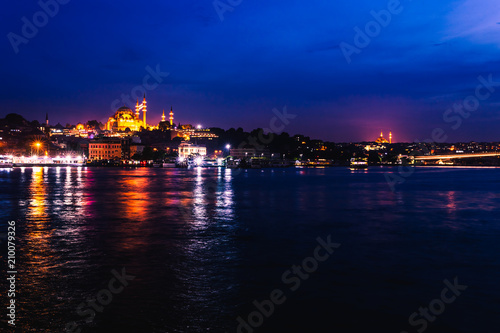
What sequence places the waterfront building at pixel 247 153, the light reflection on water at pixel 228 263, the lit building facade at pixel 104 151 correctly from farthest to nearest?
1. the waterfront building at pixel 247 153
2. the lit building facade at pixel 104 151
3. the light reflection on water at pixel 228 263

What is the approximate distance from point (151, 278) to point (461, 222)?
1649cm

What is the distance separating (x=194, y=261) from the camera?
11.6 metres

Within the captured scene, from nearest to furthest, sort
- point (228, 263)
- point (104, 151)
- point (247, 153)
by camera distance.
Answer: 1. point (228, 263)
2. point (104, 151)
3. point (247, 153)

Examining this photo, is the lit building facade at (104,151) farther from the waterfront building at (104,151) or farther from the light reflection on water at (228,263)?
the light reflection on water at (228,263)

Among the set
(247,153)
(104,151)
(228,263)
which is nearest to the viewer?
(228,263)

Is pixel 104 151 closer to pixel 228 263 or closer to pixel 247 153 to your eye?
pixel 247 153

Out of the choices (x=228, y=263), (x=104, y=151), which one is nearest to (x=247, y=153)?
(x=104, y=151)

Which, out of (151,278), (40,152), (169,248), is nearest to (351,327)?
(151,278)

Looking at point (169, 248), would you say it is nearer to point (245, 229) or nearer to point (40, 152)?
point (245, 229)

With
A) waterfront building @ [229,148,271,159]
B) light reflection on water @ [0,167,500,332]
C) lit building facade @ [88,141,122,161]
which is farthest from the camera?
waterfront building @ [229,148,271,159]

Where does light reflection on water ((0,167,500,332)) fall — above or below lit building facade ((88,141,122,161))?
below

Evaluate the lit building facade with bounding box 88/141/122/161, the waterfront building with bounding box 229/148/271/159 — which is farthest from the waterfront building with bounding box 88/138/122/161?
the waterfront building with bounding box 229/148/271/159

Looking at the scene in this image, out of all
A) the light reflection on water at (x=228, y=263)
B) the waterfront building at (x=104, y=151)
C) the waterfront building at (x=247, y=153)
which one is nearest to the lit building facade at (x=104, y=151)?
the waterfront building at (x=104, y=151)

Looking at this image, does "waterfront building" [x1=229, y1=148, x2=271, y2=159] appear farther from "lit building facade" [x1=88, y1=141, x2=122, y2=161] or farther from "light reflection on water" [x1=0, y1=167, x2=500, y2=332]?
"light reflection on water" [x1=0, y1=167, x2=500, y2=332]
